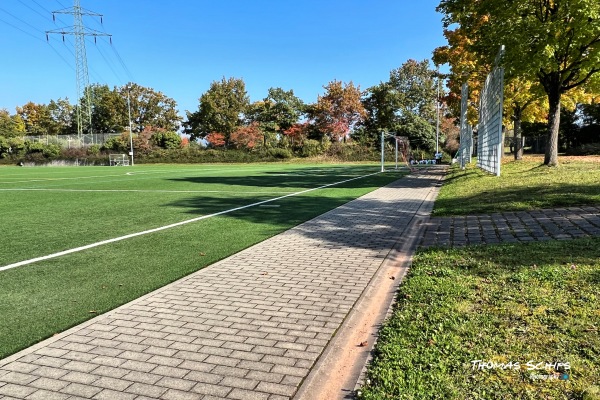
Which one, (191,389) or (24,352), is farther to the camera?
(24,352)

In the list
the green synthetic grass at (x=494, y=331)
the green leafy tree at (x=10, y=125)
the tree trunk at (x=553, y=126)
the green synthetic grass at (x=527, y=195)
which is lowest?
the green synthetic grass at (x=494, y=331)

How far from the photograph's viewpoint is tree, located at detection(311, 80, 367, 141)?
62.5 m

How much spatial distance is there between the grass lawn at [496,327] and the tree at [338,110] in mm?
58379

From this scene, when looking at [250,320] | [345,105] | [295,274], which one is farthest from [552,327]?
[345,105]

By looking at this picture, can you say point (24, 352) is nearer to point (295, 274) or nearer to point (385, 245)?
point (295, 274)

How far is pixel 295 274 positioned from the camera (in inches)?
233

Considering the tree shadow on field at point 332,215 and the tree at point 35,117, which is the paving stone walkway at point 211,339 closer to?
the tree shadow on field at point 332,215

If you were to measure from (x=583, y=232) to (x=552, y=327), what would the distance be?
12.7 ft

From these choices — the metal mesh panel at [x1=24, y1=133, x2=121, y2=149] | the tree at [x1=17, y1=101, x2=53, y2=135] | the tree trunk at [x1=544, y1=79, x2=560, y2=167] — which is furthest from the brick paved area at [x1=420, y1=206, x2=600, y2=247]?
the tree at [x1=17, y1=101, x2=53, y2=135]

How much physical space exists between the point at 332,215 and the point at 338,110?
180ft

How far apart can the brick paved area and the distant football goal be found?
6020 centimetres

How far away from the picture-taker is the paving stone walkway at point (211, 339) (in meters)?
3.10

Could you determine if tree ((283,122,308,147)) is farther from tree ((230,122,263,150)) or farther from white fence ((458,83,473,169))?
white fence ((458,83,473,169))

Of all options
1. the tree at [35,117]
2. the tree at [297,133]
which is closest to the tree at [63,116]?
the tree at [35,117]
